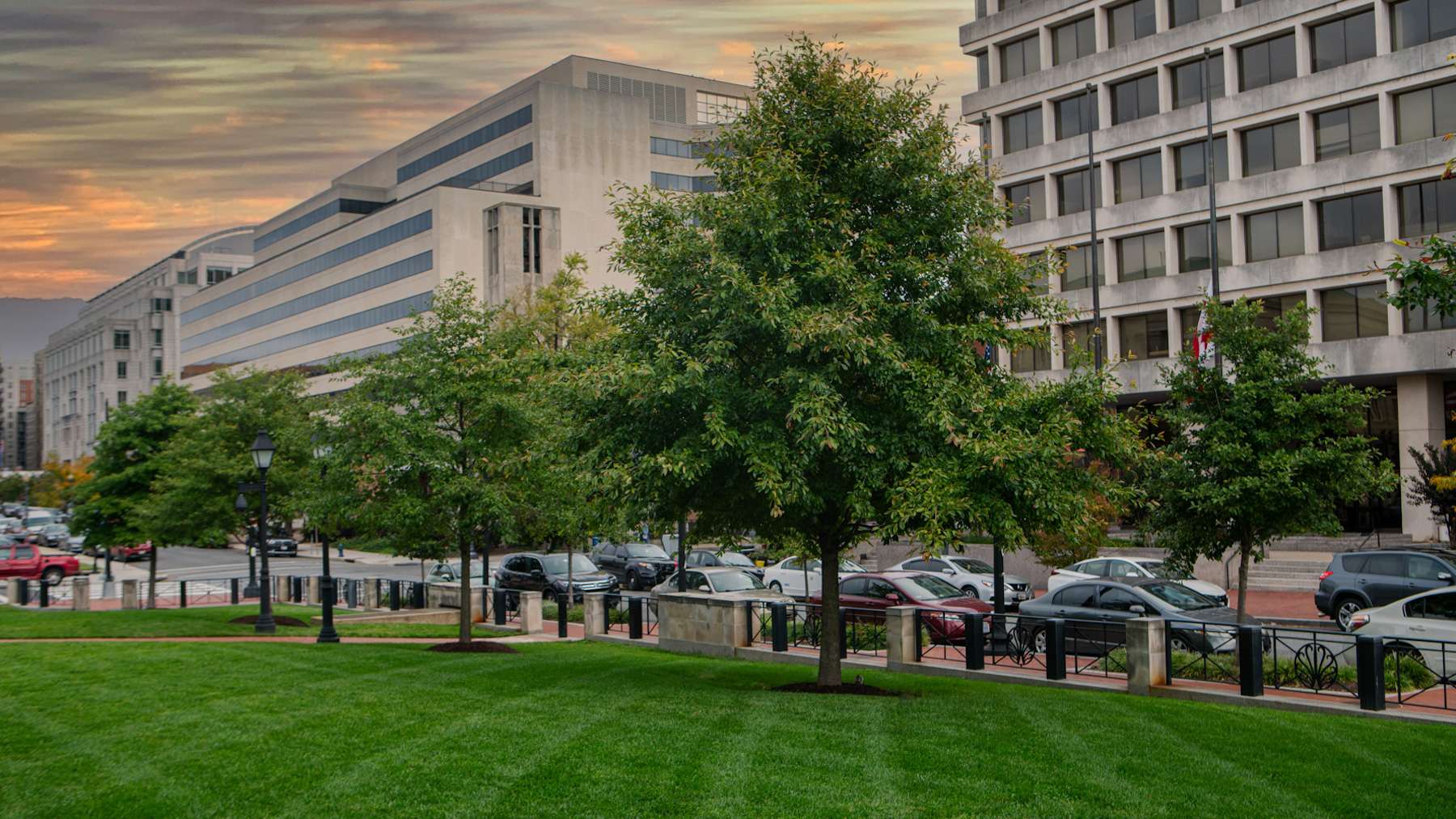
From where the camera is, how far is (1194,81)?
153ft

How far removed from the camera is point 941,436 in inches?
579

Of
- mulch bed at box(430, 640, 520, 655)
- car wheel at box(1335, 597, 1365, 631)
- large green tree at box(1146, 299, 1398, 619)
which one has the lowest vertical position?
mulch bed at box(430, 640, 520, 655)

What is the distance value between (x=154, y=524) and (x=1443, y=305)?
98.0ft

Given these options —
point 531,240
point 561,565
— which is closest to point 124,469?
point 561,565

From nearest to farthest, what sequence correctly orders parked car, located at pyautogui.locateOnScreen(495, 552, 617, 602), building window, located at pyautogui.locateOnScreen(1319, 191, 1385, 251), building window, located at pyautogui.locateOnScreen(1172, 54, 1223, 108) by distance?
parked car, located at pyautogui.locateOnScreen(495, 552, 617, 602), building window, located at pyautogui.locateOnScreen(1319, 191, 1385, 251), building window, located at pyautogui.locateOnScreen(1172, 54, 1223, 108)

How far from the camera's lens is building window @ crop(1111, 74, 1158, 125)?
47.9 meters

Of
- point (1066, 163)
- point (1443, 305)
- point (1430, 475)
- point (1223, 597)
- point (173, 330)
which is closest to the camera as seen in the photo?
point (1443, 305)

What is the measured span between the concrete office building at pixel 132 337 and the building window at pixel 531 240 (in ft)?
243

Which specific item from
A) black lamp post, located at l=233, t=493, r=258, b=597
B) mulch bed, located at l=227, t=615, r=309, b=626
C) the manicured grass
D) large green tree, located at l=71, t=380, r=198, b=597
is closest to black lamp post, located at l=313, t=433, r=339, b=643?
the manicured grass

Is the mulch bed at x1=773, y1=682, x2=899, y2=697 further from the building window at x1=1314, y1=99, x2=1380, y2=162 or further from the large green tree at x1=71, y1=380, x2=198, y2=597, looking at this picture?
the building window at x1=1314, y1=99, x2=1380, y2=162

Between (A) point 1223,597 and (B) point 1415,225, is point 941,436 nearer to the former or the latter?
(A) point 1223,597

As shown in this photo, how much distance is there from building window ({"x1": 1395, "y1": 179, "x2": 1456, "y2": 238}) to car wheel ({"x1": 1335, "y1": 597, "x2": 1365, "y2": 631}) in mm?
19688

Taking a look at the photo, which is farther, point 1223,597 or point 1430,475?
point 1430,475

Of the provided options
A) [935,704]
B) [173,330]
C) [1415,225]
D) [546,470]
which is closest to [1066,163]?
[1415,225]
